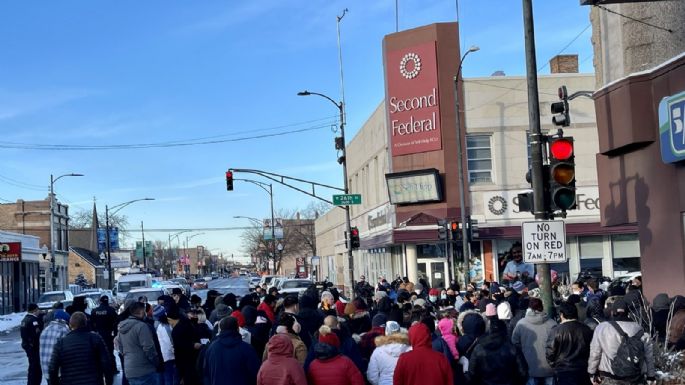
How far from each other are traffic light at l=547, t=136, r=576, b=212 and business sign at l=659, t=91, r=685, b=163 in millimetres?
5008

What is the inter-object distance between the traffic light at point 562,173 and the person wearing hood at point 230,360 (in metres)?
4.84

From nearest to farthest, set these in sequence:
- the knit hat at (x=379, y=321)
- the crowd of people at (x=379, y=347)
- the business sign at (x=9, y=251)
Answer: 1. the crowd of people at (x=379, y=347)
2. the knit hat at (x=379, y=321)
3. the business sign at (x=9, y=251)

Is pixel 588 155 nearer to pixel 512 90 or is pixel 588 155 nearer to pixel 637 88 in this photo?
pixel 512 90

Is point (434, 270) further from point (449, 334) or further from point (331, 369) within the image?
point (331, 369)

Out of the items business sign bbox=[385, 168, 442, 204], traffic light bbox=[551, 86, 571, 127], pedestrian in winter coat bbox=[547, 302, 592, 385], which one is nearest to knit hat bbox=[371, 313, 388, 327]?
pedestrian in winter coat bbox=[547, 302, 592, 385]

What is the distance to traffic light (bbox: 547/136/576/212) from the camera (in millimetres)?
11289

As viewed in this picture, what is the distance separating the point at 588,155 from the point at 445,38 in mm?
7912

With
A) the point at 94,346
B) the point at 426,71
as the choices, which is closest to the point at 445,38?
the point at 426,71

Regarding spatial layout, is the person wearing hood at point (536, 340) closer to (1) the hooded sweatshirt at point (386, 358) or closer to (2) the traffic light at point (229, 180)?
(1) the hooded sweatshirt at point (386, 358)

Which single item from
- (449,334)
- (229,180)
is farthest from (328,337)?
(229,180)

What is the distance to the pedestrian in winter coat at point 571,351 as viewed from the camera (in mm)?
9414

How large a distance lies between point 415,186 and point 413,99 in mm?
3894

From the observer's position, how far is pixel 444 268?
36469 mm

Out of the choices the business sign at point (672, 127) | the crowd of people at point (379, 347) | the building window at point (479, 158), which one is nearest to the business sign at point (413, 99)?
the building window at point (479, 158)
